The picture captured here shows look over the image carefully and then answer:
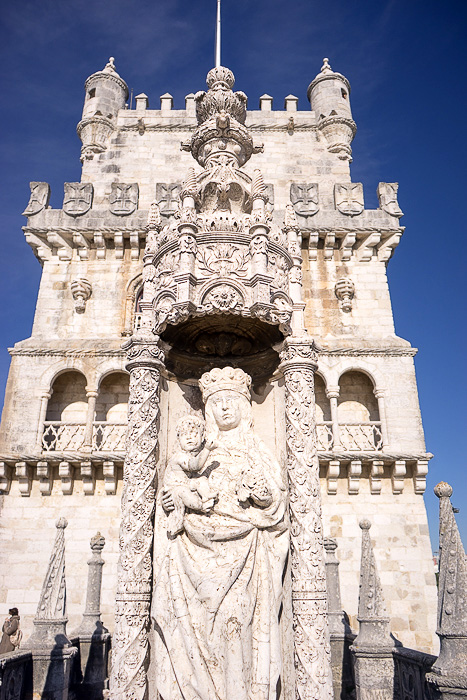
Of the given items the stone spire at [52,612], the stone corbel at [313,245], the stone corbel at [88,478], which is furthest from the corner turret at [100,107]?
the stone spire at [52,612]

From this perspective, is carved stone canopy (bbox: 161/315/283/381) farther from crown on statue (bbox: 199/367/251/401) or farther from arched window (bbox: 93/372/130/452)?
arched window (bbox: 93/372/130/452)

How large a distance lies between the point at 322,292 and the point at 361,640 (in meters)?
11.3

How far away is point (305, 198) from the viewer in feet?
56.7

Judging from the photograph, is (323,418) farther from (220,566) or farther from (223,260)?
(220,566)

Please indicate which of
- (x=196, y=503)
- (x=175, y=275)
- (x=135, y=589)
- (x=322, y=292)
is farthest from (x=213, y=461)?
(x=322, y=292)

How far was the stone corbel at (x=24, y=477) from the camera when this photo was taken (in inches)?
545

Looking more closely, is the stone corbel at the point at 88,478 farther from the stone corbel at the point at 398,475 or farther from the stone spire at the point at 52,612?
the stone corbel at the point at 398,475

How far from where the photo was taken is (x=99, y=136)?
19.5 m

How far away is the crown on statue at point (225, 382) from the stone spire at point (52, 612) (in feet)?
14.5

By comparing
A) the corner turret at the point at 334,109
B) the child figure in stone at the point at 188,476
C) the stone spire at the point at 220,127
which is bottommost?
the child figure in stone at the point at 188,476

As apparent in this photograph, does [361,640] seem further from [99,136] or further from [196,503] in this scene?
[99,136]

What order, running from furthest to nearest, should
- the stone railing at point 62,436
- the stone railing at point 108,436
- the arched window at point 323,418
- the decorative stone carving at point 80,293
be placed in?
the decorative stone carving at point 80,293 → the arched window at point 323,418 → the stone railing at point 62,436 → the stone railing at point 108,436

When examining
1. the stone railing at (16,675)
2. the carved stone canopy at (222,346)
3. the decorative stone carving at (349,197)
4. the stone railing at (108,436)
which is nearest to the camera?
the stone railing at (16,675)

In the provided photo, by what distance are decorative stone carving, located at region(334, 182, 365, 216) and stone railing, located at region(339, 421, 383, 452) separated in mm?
7445
